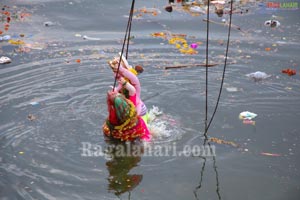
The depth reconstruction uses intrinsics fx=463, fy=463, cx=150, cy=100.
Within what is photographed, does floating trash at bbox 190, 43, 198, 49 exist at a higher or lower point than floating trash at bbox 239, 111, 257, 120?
higher

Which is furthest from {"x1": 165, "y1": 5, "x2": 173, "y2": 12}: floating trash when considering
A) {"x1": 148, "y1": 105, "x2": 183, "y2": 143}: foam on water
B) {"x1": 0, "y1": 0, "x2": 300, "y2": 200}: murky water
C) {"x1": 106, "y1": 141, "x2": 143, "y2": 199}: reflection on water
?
{"x1": 106, "y1": 141, "x2": 143, "y2": 199}: reflection on water

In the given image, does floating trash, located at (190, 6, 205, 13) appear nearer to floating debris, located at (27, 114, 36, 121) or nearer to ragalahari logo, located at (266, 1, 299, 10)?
ragalahari logo, located at (266, 1, 299, 10)

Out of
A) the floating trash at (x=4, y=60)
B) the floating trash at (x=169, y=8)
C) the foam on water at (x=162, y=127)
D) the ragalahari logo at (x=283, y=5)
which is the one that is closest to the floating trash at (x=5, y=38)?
the floating trash at (x=4, y=60)

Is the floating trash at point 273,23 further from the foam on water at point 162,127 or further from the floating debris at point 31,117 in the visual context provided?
the floating debris at point 31,117

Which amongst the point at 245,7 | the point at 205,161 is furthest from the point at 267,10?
the point at 205,161

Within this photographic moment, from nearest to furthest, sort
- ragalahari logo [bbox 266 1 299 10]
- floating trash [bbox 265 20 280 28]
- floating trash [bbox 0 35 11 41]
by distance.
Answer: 1. floating trash [bbox 0 35 11 41]
2. floating trash [bbox 265 20 280 28]
3. ragalahari logo [bbox 266 1 299 10]

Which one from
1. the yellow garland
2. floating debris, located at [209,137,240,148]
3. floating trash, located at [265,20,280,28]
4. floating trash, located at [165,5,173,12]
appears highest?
floating trash, located at [165,5,173,12]

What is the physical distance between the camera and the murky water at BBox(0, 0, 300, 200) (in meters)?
5.66

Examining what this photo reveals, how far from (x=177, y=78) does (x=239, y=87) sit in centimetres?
114

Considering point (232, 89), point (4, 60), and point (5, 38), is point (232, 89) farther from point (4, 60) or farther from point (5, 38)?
point (5, 38)

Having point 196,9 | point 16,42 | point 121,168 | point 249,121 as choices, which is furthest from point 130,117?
point 196,9

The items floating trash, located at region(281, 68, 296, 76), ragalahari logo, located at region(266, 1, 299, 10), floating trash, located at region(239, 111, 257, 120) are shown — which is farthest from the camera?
ragalahari logo, located at region(266, 1, 299, 10)

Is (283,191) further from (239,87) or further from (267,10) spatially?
(267,10)

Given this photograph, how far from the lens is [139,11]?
1151 centimetres
